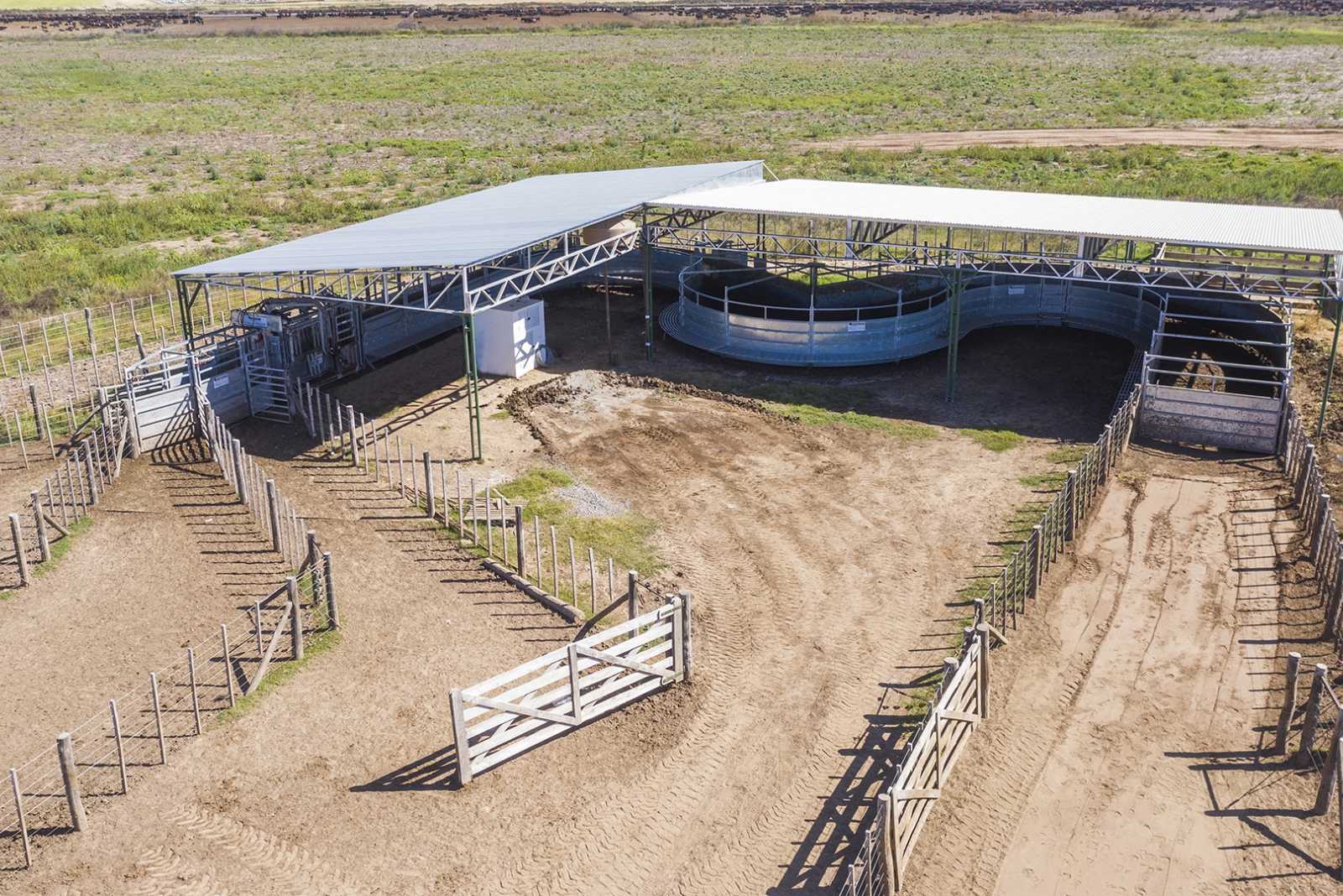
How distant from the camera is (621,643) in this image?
16.2 meters

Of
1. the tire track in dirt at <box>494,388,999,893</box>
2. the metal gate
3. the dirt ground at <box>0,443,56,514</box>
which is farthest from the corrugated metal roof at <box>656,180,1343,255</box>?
the dirt ground at <box>0,443,56,514</box>

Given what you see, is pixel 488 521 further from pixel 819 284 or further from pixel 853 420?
pixel 819 284

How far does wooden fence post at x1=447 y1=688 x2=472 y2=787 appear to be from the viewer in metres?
14.5

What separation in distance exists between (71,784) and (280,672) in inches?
151

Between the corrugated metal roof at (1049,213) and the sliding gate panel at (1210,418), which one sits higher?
the corrugated metal roof at (1049,213)

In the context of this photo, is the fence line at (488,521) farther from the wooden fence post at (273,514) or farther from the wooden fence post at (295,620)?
the wooden fence post at (295,620)

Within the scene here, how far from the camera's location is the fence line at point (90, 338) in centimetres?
3058

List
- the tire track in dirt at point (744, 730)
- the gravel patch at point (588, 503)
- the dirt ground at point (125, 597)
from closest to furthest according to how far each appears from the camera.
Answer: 1. the tire track in dirt at point (744, 730)
2. the dirt ground at point (125, 597)
3. the gravel patch at point (588, 503)

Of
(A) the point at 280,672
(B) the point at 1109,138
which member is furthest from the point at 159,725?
(B) the point at 1109,138

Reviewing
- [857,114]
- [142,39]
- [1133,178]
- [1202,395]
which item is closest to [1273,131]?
[1133,178]

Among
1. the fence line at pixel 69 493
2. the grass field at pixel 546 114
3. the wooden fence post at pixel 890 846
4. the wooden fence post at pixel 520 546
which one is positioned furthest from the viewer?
the grass field at pixel 546 114

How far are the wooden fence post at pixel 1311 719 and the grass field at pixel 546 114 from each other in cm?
3598

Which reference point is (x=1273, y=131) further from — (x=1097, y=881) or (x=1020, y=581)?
(x=1097, y=881)

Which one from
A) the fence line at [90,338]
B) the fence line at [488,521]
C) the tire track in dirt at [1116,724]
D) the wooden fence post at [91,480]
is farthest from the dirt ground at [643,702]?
the fence line at [90,338]
